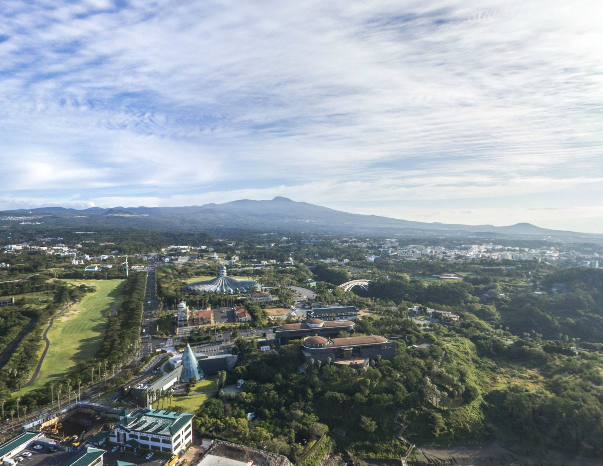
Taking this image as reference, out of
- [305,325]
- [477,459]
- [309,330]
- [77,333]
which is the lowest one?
[477,459]

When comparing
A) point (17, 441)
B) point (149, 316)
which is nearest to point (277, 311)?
point (149, 316)

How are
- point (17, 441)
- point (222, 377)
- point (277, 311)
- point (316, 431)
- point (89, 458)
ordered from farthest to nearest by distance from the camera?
point (277, 311) < point (222, 377) < point (316, 431) < point (17, 441) < point (89, 458)

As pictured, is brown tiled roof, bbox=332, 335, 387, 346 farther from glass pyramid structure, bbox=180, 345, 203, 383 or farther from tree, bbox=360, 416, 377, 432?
glass pyramid structure, bbox=180, 345, 203, 383

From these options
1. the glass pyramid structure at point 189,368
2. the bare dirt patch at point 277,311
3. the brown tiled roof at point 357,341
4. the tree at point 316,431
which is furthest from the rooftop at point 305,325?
the bare dirt patch at point 277,311

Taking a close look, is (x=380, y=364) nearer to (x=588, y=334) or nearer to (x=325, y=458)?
(x=325, y=458)

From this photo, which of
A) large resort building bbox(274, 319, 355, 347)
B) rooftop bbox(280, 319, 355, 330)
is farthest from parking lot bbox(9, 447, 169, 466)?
rooftop bbox(280, 319, 355, 330)

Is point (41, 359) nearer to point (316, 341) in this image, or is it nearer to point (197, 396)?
point (197, 396)

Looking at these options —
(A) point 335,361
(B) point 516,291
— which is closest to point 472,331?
(A) point 335,361
